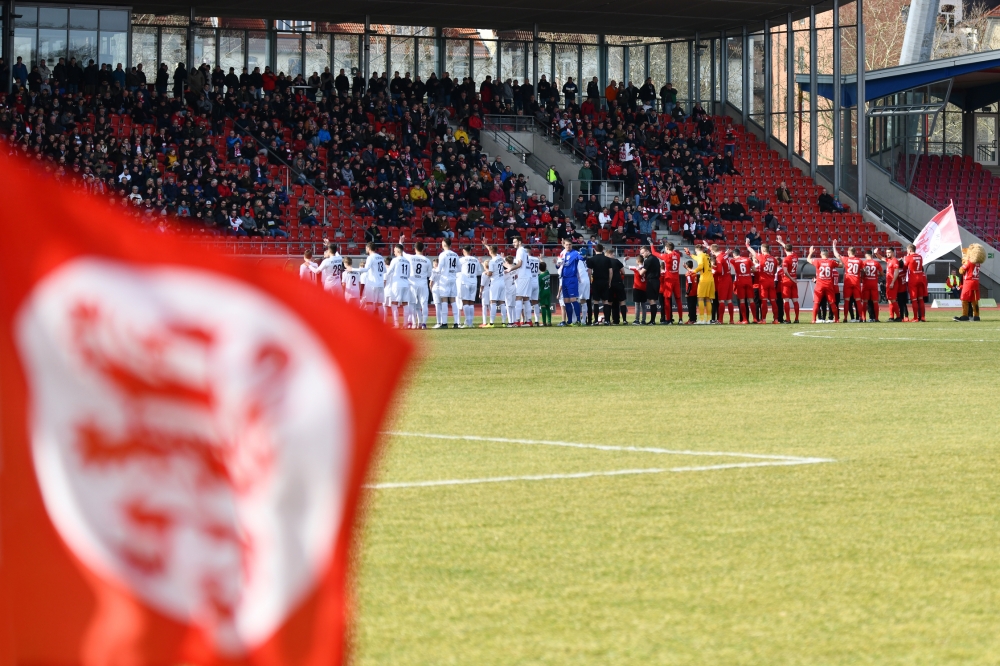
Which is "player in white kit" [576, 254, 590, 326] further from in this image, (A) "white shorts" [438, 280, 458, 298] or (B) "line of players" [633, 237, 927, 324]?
(A) "white shorts" [438, 280, 458, 298]

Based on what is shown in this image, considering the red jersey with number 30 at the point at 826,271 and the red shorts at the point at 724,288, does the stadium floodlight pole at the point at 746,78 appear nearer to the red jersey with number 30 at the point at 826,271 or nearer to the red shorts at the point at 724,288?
the red shorts at the point at 724,288

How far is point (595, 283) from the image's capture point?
32.4 m

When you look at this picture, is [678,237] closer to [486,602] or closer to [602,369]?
[602,369]

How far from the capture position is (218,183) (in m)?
39.5

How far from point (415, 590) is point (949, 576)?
1.97 m

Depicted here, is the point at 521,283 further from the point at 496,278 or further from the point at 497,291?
the point at 497,291

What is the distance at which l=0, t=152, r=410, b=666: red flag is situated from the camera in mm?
2189

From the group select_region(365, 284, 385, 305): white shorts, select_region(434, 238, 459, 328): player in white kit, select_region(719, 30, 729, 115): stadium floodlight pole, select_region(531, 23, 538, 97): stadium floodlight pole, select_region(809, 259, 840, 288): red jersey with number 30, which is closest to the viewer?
select_region(365, 284, 385, 305): white shorts

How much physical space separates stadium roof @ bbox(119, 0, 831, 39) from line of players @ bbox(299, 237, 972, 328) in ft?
55.6

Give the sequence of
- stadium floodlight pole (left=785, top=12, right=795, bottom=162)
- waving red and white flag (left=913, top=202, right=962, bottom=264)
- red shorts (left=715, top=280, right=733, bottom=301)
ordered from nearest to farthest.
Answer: red shorts (left=715, top=280, right=733, bottom=301)
waving red and white flag (left=913, top=202, right=962, bottom=264)
stadium floodlight pole (left=785, top=12, right=795, bottom=162)

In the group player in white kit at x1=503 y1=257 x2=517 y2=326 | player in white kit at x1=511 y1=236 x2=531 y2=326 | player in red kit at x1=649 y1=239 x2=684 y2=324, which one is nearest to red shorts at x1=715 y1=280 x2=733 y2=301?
player in red kit at x1=649 y1=239 x2=684 y2=324

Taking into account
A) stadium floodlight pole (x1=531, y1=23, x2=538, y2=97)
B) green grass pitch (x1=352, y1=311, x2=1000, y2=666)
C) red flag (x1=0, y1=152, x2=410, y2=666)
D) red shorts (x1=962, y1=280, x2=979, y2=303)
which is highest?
stadium floodlight pole (x1=531, y1=23, x2=538, y2=97)

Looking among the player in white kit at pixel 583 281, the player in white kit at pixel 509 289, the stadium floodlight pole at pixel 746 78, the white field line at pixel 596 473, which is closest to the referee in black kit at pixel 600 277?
the player in white kit at pixel 583 281

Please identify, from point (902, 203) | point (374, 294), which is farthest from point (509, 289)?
point (902, 203)
